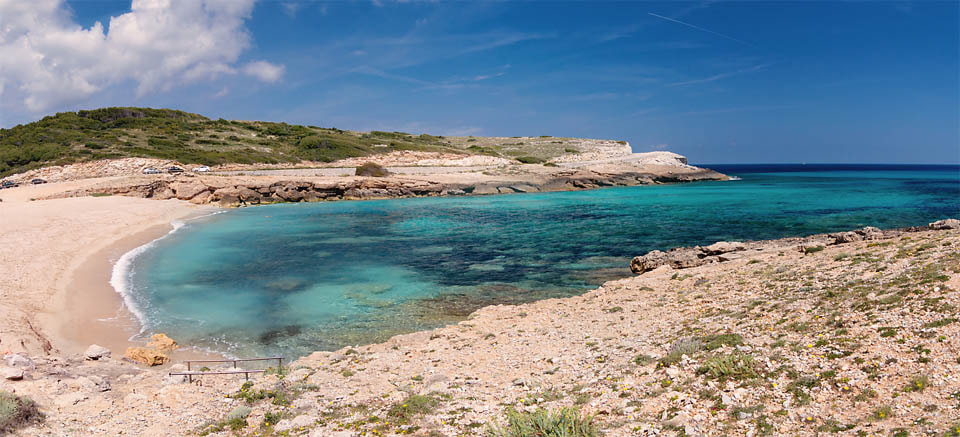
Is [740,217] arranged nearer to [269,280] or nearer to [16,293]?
[269,280]

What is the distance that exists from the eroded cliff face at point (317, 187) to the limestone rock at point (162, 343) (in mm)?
37393

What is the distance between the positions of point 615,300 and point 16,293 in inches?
687

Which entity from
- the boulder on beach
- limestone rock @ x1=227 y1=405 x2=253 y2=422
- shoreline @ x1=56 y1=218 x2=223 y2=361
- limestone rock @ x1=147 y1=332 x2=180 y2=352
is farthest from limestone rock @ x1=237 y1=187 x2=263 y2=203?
limestone rock @ x1=227 y1=405 x2=253 y2=422

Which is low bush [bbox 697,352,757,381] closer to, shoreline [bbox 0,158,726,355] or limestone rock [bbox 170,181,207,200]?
shoreline [bbox 0,158,726,355]

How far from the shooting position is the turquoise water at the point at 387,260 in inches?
558

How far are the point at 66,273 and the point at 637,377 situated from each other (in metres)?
20.2

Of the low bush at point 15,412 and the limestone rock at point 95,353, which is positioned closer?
the low bush at point 15,412

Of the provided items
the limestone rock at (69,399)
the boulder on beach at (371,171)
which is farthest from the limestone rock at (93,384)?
the boulder on beach at (371,171)

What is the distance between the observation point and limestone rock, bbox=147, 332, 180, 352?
39.1 feet

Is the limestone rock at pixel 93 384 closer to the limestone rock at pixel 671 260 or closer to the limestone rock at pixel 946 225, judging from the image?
the limestone rock at pixel 671 260

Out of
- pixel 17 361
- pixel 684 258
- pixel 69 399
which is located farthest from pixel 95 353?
pixel 684 258

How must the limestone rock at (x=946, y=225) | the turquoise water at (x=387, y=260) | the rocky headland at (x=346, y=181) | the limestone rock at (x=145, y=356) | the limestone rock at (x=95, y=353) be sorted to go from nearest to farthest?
the limestone rock at (x=95, y=353) → the limestone rock at (x=145, y=356) → the turquoise water at (x=387, y=260) → the limestone rock at (x=946, y=225) → the rocky headland at (x=346, y=181)

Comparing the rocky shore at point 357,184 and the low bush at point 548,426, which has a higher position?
the rocky shore at point 357,184

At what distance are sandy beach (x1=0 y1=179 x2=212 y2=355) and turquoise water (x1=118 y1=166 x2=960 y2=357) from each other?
3.12ft
